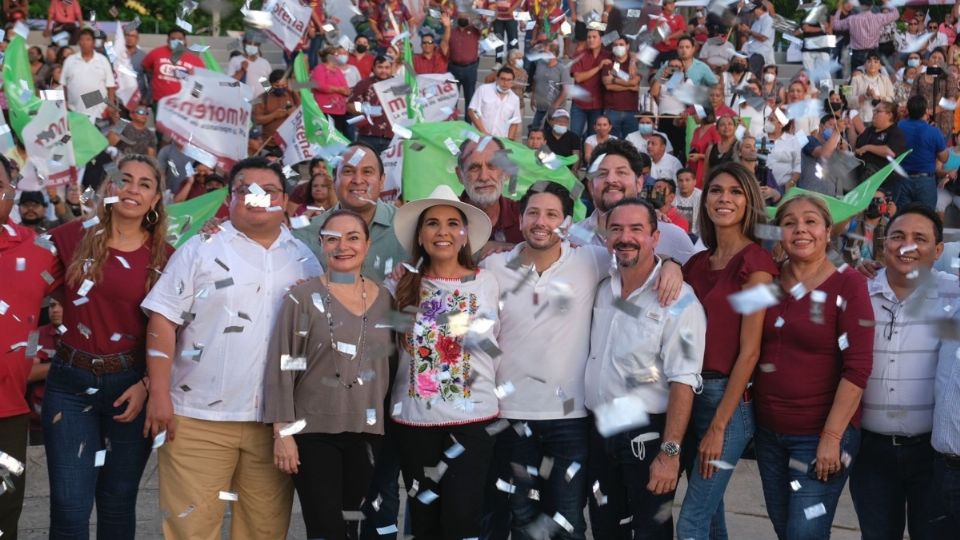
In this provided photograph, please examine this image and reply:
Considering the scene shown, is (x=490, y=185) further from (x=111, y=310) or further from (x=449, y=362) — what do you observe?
(x=111, y=310)

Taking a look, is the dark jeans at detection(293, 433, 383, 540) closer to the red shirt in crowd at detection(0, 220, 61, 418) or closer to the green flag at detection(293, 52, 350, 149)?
the red shirt in crowd at detection(0, 220, 61, 418)

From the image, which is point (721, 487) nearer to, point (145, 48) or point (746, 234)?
point (746, 234)

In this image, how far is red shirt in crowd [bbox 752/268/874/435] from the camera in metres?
4.55

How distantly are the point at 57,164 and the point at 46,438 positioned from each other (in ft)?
16.6

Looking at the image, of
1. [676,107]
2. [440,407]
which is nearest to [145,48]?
[676,107]

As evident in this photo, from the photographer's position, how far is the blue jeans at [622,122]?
1263cm

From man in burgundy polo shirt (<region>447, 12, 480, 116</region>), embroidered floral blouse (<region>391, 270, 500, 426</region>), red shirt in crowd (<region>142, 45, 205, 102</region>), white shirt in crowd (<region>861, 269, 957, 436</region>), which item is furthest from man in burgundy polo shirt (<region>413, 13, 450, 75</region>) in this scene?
white shirt in crowd (<region>861, 269, 957, 436</region>)

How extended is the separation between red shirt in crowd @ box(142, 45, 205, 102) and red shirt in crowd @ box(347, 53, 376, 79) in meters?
1.44

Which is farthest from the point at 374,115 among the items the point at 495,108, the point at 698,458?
the point at 698,458

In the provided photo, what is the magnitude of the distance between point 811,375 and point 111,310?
257 cm

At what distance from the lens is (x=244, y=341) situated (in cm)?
480

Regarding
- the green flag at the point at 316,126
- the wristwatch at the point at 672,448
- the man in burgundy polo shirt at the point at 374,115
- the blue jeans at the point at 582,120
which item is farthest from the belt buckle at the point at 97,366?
the blue jeans at the point at 582,120

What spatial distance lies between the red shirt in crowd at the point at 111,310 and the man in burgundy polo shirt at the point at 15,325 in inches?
4.6

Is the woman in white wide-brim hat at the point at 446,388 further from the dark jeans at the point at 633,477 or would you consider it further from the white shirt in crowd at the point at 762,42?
the white shirt in crowd at the point at 762,42
